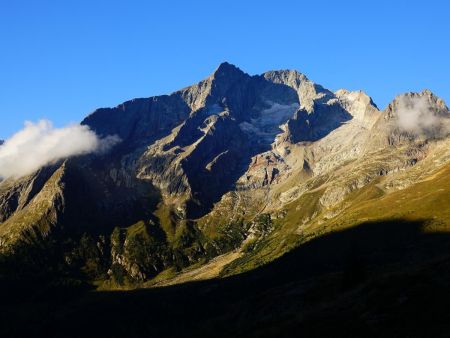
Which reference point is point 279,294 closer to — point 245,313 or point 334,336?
point 245,313

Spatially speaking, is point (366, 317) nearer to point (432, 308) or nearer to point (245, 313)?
point (432, 308)

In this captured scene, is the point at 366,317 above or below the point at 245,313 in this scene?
above

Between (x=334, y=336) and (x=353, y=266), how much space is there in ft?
115

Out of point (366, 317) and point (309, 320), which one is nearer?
point (366, 317)

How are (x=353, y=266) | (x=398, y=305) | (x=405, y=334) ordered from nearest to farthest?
(x=405, y=334) < (x=398, y=305) < (x=353, y=266)

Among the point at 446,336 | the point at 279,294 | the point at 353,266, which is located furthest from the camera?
the point at 279,294

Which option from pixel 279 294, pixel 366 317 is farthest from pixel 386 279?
pixel 279 294

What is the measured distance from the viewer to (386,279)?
8325cm

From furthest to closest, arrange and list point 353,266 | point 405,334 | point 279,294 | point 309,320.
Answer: point 279,294 < point 353,266 < point 309,320 < point 405,334

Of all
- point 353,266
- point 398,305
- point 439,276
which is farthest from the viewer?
point 353,266

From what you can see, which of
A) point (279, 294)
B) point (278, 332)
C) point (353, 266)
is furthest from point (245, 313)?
point (278, 332)

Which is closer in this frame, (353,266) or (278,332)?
(278,332)

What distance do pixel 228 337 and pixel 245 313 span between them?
60662mm

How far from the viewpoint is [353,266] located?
326ft
